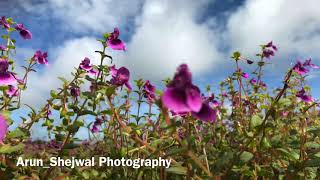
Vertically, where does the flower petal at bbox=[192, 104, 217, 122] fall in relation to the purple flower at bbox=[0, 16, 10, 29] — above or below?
below

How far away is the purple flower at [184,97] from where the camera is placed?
186 cm

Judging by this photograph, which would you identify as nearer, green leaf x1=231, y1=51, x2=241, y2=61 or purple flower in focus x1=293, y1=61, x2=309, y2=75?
purple flower in focus x1=293, y1=61, x2=309, y2=75

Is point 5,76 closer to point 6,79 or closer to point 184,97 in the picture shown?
point 6,79

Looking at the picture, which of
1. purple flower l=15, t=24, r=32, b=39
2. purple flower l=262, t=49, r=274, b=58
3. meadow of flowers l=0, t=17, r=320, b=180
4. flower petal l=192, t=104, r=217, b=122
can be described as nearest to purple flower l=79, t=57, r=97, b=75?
meadow of flowers l=0, t=17, r=320, b=180

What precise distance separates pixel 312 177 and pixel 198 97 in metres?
2.24

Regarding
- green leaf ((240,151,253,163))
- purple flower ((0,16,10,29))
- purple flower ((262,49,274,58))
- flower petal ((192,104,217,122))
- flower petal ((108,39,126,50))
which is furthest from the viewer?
purple flower ((262,49,274,58))

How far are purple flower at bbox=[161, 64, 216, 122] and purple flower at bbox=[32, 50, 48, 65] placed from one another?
11.6ft

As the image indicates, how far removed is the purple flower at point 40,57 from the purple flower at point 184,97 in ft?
11.6

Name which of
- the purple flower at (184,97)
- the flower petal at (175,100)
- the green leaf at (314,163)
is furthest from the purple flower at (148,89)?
the flower petal at (175,100)

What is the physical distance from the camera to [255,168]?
356 cm

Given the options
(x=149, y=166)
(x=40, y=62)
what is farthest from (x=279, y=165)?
(x=40, y=62)

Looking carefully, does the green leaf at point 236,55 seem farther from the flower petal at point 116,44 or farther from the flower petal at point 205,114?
the flower petal at point 205,114

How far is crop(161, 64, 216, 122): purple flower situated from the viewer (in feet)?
6.12

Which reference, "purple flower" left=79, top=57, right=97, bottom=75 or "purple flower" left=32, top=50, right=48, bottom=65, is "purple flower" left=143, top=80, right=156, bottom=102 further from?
"purple flower" left=32, top=50, right=48, bottom=65
